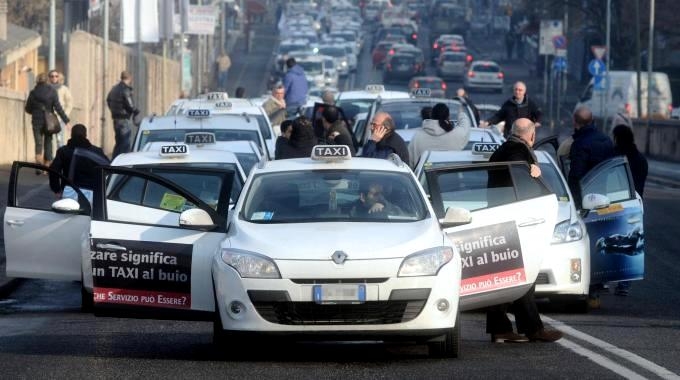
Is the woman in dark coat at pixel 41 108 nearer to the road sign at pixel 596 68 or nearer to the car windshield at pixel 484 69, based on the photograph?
the road sign at pixel 596 68

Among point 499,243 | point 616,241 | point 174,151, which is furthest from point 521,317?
point 174,151

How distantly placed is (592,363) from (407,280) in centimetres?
132

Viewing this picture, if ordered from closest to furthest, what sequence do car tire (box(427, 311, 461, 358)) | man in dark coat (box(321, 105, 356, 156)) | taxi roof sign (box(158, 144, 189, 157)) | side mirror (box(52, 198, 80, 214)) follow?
car tire (box(427, 311, 461, 358)) < side mirror (box(52, 198, 80, 214)) < taxi roof sign (box(158, 144, 189, 157)) < man in dark coat (box(321, 105, 356, 156))

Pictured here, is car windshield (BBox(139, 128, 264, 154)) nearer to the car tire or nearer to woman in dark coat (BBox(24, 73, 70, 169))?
woman in dark coat (BBox(24, 73, 70, 169))

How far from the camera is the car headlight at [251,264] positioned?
10.5 metres

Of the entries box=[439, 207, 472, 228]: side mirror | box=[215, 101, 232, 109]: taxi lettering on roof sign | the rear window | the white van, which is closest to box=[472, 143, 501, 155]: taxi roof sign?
box=[439, 207, 472, 228]: side mirror

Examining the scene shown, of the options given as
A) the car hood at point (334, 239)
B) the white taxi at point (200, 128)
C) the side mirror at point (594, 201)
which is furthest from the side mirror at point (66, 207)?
the white taxi at point (200, 128)

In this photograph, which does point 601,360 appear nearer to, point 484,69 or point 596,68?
point 596,68

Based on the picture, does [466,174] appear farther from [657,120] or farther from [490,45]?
[490,45]

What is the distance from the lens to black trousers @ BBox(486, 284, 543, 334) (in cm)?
1195

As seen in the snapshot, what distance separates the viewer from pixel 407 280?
412 inches

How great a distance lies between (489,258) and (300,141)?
6.62 m

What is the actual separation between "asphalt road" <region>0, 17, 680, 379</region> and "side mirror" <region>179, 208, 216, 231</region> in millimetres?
848

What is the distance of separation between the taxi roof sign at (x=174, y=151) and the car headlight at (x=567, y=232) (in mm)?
3281
